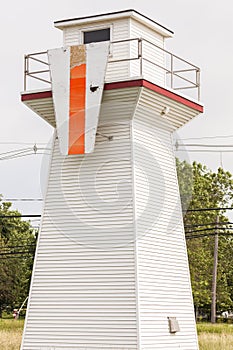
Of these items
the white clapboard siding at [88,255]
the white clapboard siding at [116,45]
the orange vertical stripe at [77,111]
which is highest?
the white clapboard siding at [116,45]

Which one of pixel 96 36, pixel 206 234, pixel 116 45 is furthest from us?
pixel 206 234

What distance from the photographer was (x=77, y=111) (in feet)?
80.6

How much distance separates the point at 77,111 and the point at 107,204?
2.61 m

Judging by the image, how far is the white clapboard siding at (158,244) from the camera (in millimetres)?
23688

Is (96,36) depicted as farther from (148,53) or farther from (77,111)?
(77,111)

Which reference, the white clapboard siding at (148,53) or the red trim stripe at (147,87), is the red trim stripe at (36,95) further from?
→ the white clapboard siding at (148,53)

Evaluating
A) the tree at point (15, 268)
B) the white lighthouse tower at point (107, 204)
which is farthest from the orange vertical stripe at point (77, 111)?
the tree at point (15, 268)

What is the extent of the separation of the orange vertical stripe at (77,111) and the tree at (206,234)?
1036 inches

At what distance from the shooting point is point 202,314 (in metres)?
71.9

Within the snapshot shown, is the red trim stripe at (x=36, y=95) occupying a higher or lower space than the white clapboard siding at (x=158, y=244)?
higher

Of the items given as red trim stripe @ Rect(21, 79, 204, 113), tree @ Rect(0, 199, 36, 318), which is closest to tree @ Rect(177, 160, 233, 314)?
tree @ Rect(0, 199, 36, 318)

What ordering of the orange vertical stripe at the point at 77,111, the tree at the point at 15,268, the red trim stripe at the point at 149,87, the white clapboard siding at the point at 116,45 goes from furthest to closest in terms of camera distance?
the tree at the point at 15,268
the white clapboard siding at the point at 116,45
the orange vertical stripe at the point at 77,111
the red trim stripe at the point at 149,87

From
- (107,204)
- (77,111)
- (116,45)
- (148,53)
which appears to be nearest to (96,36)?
(116,45)

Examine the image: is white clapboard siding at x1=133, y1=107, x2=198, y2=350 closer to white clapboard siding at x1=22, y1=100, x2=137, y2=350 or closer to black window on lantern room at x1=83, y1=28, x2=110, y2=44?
white clapboard siding at x1=22, y1=100, x2=137, y2=350
